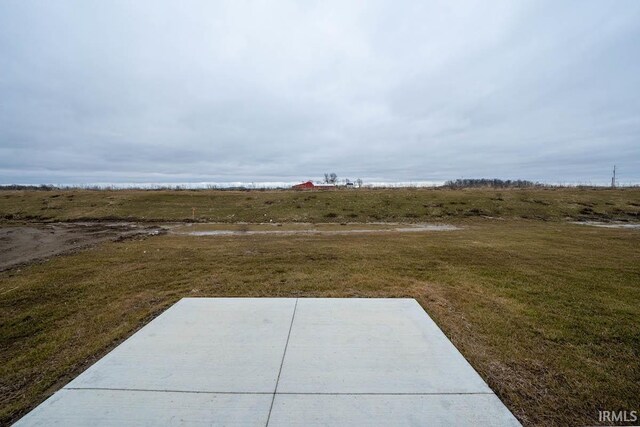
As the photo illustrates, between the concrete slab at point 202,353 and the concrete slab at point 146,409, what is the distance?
4.3 inches

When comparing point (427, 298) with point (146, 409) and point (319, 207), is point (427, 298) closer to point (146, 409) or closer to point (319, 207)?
point (146, 409)

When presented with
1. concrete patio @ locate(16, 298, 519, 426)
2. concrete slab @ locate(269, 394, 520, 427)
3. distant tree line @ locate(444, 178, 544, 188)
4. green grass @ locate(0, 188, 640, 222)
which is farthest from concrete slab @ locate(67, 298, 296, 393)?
distant tree line @ locate(444, 178, 544, 188)

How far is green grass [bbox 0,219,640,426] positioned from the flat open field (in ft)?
0.08

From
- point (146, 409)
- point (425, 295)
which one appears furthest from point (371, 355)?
point (425, 295)

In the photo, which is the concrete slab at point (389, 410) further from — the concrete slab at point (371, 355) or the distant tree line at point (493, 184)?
the distant tree line at point (493, 184)

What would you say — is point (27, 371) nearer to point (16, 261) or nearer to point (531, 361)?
point (531, 361)

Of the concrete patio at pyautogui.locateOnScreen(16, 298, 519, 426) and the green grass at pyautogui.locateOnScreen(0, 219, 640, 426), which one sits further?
the green grass at pyautogui.locateOnScreen(0, 219, 640, 426)

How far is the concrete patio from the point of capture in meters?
2.58

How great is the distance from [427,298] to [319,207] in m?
21.5

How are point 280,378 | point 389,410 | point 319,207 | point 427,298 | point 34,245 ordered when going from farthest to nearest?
point 319,207
point 34,245
point 427,298
point 280,378
point 389,410

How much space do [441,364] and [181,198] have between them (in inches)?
1277

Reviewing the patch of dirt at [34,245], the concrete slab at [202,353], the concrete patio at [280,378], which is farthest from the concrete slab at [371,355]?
the patch of dirt at [34,245]

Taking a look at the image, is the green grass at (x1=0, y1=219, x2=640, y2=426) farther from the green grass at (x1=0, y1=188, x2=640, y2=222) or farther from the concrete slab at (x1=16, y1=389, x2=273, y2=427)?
the green grass at (x1=0, y1=188, x2=640, y2=222)

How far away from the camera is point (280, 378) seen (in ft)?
10.1
